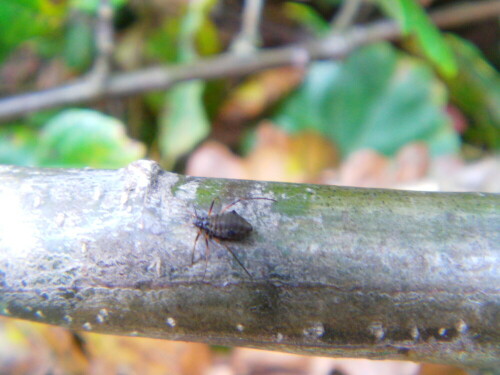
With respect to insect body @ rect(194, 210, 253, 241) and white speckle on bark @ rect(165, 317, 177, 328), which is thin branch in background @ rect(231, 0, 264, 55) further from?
white speckle on bark @ rect(165, 317, 177, 328)

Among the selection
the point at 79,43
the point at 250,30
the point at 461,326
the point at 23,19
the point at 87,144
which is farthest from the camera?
Answer: the point at 79,43

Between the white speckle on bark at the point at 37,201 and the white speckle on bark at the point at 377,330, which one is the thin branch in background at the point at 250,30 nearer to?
the white speckle on bark at the point at 37,201

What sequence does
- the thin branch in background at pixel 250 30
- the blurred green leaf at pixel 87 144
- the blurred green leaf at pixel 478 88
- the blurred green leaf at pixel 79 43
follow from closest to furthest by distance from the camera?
1. the blurred green leaf at pixel 87 144
2. the thin branch in background at pixel 250 30
3. the blurred green leaf at pixel 478 88
4. the blurred green leaf at pixel 79 43

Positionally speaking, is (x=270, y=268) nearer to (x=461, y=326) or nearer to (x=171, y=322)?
(x=171, y=322)

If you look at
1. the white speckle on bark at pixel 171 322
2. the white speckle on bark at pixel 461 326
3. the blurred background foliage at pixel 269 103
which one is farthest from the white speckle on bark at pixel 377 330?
the blurred background foliage at pixel 269 103

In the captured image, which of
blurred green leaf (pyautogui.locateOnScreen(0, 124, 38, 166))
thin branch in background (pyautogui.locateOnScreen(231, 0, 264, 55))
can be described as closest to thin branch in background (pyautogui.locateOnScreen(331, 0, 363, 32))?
thin branch in background (pyautogui.locateOnScreen(231, 0, 264, 55))

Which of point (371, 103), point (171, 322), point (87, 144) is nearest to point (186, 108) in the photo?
point (87, 144)

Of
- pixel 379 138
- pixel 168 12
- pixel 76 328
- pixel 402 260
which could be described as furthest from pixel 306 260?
pixel 168 12
